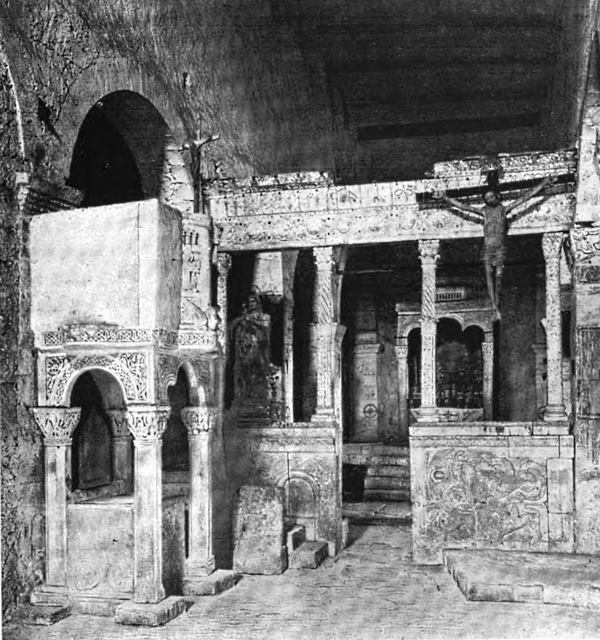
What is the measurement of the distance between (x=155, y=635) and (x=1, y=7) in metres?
5.06

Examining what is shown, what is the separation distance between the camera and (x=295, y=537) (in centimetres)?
916

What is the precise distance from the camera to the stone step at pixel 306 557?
28.4 ft

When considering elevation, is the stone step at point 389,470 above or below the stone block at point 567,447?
below

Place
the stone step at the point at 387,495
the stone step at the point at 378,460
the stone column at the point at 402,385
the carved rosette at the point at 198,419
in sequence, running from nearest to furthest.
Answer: the carved rosette at the point at 198,419
the stone step at the point at 387,495
the stone step at the point at 378,460
the stone column at the point at 402,385

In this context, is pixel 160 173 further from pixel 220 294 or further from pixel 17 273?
pixel 17 273

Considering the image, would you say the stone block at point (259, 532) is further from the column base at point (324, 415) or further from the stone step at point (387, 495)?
the stone step at point (387, 495)

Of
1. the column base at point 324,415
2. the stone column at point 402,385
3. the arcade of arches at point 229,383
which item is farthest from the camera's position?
the stone column at point 402,385

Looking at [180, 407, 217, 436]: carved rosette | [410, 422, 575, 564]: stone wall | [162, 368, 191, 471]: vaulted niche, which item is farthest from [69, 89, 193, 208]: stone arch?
[410, 422, 575, 564]: stone wall

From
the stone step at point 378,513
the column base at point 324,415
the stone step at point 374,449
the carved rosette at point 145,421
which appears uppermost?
the carved rosette at point 145,421

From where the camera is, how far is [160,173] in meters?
10.0

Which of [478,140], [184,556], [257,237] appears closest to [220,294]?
[257,237]

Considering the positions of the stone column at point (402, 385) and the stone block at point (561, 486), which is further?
the stone column at point (402, 385)

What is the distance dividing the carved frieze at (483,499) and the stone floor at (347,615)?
24.4 inches

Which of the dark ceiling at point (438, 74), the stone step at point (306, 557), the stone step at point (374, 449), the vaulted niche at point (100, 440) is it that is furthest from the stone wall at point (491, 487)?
the dark ceiling at point (438, 74)
